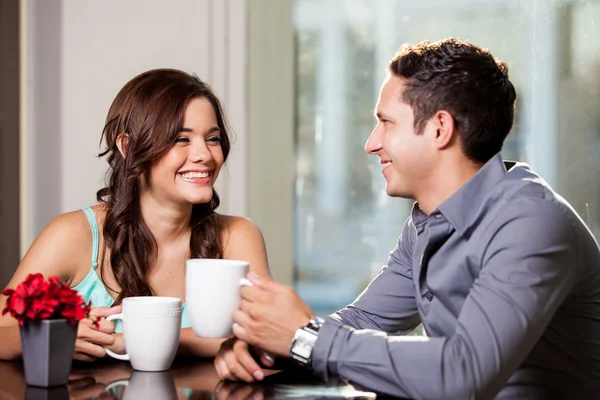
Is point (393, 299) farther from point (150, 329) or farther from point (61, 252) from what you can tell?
point (61, 252)

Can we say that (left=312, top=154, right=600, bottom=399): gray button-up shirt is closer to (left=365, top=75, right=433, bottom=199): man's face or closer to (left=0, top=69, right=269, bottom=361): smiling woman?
(left=365, top=75, right=433, bottom=199): man's face

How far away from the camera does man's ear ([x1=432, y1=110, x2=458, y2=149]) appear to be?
1.58 meters

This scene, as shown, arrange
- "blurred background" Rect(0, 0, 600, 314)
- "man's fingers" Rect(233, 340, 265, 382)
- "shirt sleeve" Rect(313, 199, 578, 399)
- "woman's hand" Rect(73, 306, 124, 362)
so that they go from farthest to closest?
"blurred background" Rect(0, 0, 600, 314)
"woman's hand" Rect(73, 306, 124, 362)
"man's fingers" Rect(233, 340, 265, 382)
"shirt sleeve" Rect(313, 199, 578, 399)

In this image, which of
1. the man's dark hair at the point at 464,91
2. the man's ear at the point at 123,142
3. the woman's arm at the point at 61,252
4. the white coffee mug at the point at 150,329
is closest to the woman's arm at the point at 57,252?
the woman's arm at the point at 61,252

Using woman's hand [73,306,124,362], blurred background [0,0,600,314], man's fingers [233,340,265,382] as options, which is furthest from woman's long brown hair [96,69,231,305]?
blurred background [0,0,600,314]

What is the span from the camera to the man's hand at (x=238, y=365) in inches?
53.5

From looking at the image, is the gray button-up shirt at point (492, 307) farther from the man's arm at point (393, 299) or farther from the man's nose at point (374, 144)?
the man's nose at point (374, 144)

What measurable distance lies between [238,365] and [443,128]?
62 centimetres

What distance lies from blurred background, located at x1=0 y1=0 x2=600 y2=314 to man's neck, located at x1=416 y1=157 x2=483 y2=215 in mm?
1546

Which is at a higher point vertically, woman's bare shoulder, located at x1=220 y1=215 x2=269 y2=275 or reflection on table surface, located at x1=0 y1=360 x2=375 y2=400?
woman's bare shoulder, located at x1=220 y1=215 x2=269 y2=275

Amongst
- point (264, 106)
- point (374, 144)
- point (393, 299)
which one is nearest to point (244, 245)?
point (393, 299)

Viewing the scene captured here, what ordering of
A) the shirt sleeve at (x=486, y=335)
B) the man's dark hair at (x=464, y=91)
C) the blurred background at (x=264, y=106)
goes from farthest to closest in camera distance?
the blurred background at (x=264, y=106), the man's dark hair at (x=464, y=91), the shirt sleeve at (x=486, y=335)

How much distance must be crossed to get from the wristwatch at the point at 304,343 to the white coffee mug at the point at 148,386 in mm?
205

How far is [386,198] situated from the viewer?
10.5 ft
